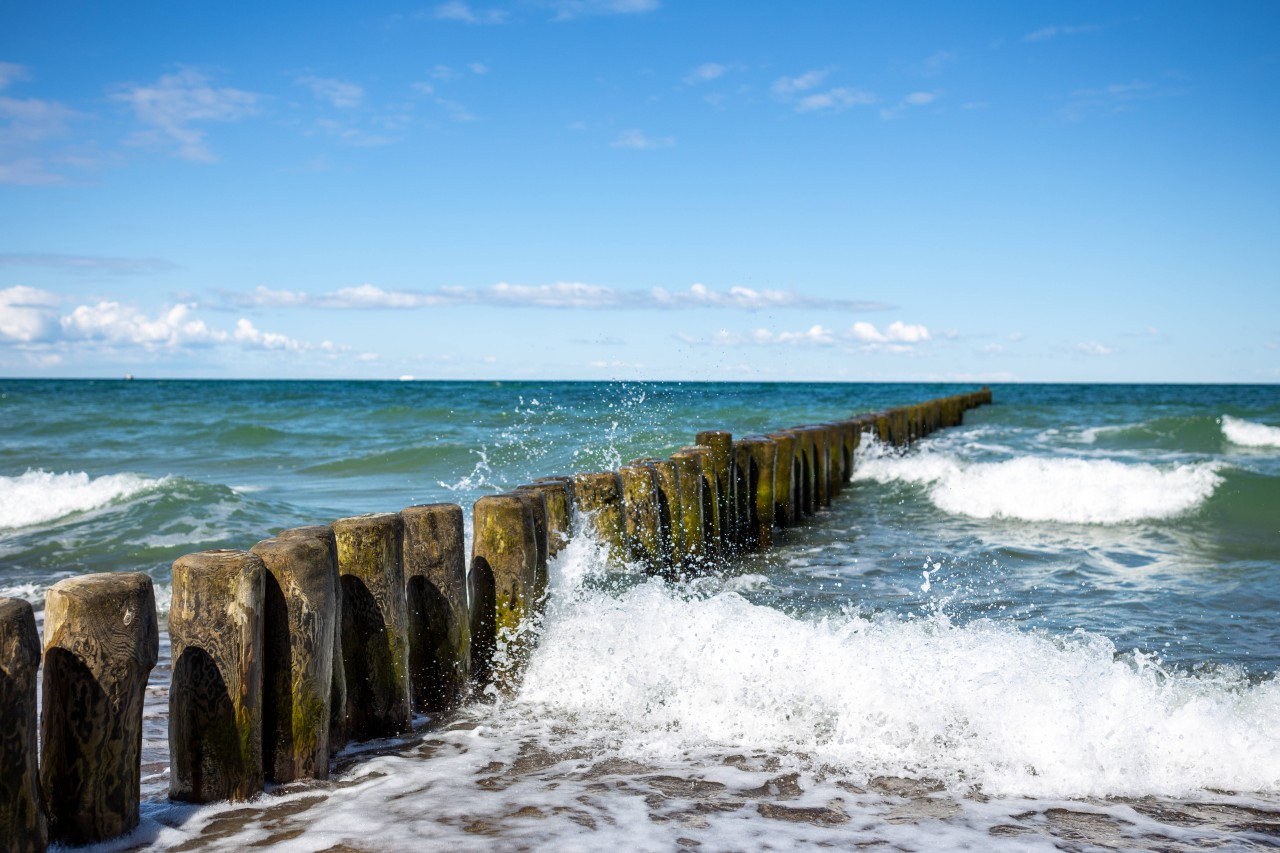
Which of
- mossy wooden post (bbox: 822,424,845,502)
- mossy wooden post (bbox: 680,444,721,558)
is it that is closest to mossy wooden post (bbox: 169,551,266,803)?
mossy wooden post (bbox: 680,444,721,558)

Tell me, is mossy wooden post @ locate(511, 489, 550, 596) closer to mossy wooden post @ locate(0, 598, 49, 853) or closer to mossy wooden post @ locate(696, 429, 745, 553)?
mossy wooden post @ locate(0, 598, 49, 853)

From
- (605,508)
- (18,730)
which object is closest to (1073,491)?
(605,508)

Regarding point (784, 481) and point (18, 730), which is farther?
point (784, 481)

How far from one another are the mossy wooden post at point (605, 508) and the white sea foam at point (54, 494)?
6.74 m

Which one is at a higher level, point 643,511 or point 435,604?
point 643,511

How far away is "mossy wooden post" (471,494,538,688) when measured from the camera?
4.62m

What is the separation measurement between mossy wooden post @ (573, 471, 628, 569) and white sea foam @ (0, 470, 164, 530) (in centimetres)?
674

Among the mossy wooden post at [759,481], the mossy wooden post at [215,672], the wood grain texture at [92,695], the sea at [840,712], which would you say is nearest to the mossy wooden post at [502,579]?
the sea at [840,712]

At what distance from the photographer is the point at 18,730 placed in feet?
8.26

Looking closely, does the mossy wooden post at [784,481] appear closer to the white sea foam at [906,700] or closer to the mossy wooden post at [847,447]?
the mossy wooden post at [847,447]

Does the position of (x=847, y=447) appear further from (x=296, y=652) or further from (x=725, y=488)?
(x=296, y=652)

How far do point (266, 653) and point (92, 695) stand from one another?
1.94 feet

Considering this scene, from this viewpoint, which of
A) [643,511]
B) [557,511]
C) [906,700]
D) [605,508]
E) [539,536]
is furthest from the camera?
[643,511]

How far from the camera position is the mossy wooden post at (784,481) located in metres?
8.71
